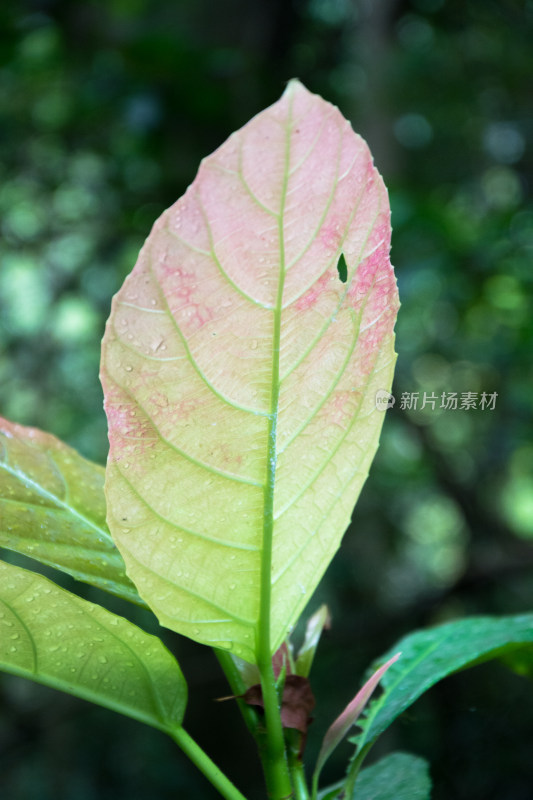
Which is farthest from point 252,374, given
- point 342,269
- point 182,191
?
point 182,191

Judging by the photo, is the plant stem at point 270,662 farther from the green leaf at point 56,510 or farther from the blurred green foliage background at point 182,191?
the blurred green foliage background at point 182,191

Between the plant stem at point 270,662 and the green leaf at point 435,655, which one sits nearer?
the plant stem at point 270,662

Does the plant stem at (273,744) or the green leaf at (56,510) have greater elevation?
the green leaf at (56,510)

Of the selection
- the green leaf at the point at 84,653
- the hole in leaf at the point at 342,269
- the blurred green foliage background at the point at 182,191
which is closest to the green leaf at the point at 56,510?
the green leaf at the point at 84,653

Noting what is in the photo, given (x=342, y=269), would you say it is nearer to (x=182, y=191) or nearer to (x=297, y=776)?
(x=297, y=776)

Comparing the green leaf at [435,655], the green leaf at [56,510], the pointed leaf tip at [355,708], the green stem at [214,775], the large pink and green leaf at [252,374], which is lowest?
the green leaf at [435,655]

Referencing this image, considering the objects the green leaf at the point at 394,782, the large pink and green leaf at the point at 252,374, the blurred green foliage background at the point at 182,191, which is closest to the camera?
the large pink and green leaf at the point at 252,374
